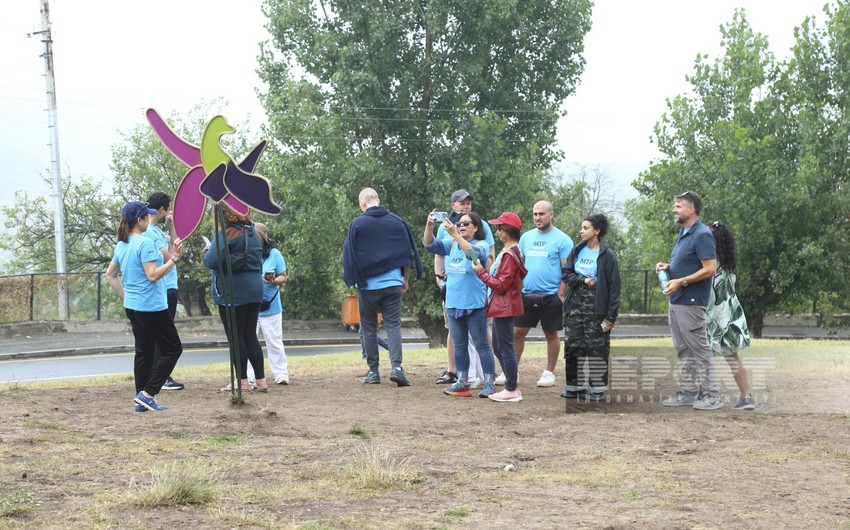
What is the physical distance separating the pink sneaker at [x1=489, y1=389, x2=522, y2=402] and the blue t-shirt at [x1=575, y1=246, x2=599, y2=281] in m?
1.32

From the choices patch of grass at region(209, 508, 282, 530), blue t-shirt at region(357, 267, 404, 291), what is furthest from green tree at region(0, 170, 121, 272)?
patch of grass at region(209, 508, 282, 530)

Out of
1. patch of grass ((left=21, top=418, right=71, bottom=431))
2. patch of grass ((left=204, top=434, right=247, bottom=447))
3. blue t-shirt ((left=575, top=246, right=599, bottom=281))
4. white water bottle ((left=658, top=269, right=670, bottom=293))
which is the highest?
blue t-shirt ((left=575, top=246, right=599, bottom=281))

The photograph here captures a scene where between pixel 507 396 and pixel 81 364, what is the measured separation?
42.9 feet

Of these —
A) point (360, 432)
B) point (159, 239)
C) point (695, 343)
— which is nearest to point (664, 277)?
point (695, 343)

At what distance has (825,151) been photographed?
88.8 ft

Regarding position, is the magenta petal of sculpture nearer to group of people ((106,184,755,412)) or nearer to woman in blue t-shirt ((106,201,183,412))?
group of people ((106,184,755,412))

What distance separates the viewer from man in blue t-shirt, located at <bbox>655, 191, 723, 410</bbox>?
8.90 m

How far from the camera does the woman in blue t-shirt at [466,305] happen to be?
31.3ft

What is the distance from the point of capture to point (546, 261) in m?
10.2

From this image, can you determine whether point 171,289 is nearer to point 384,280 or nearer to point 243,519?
point 384,280

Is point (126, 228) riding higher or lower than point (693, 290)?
higher

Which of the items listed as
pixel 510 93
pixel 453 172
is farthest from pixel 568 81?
pixel 453 172

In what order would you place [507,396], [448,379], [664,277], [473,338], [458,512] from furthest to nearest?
1. [448,379]
2. [473,338]
3. [507,396]
4. [664,277]
5. [458,512]

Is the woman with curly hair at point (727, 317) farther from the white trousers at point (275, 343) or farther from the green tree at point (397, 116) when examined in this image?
the green tree at point (397, 116)
